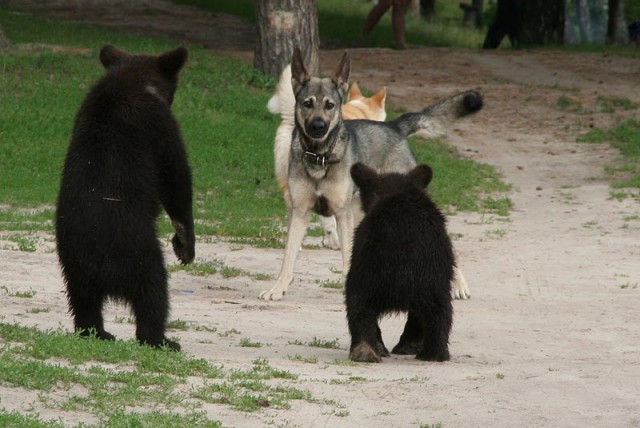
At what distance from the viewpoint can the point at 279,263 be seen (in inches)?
522

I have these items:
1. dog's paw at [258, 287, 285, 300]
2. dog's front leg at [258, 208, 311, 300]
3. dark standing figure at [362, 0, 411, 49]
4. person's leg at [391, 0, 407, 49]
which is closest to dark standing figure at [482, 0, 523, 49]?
dark standing figure at [362, 0, 411, 49]

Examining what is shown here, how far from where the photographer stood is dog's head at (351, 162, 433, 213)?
8.80 m

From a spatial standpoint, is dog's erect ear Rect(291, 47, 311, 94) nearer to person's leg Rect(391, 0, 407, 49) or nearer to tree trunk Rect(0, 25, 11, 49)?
tree trunk Rect(0, 25, 11, 49)

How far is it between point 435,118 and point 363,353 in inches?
190

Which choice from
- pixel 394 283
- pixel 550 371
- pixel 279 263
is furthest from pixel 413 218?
pixel 279 263

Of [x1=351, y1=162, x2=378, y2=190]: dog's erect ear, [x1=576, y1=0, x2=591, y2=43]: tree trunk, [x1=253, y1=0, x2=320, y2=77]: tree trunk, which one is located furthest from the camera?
[x1=576, y1=0, x2=591, y2=43]: tree trunk

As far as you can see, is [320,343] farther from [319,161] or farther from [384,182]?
[319,161]

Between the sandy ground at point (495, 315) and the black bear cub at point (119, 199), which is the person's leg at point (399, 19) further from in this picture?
the black bear cub at point (119, 199)

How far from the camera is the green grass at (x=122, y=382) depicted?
641 centimetres

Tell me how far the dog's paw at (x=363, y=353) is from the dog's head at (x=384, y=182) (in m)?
0.92

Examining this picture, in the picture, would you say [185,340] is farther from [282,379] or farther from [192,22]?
[192,22]

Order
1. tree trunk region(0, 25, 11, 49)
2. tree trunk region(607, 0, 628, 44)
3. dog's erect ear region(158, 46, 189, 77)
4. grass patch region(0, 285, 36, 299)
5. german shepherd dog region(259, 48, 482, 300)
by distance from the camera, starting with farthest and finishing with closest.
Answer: tree trunk region(607, 0, 628, 44) → tree trunk region(0, 25, 11, 49) → german shepherd dog region(259, 48, 482, 300) → grass patch region(0, 285, 36, 299) → dog's erect ear region(158, 46, 189, 77)

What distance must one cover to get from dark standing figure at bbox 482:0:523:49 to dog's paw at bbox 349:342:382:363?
85.5ft

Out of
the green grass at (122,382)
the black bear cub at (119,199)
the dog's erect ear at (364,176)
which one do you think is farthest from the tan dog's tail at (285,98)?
the green grass at (122,382)
